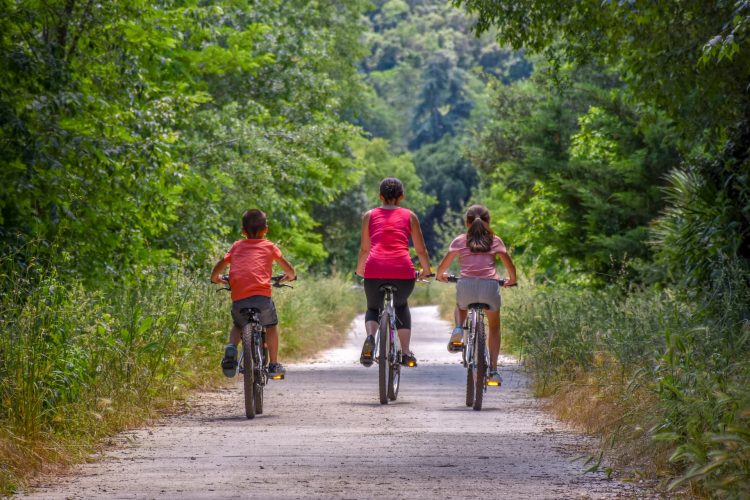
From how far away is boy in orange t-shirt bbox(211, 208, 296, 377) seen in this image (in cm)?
1168

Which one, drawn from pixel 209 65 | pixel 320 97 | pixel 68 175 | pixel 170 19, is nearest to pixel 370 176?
pixel 320 97

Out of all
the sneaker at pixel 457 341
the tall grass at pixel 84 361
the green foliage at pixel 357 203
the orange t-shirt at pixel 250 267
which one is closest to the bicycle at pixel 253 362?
the orange t-shirt at pixel 250 267

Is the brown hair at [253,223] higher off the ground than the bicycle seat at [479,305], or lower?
higher

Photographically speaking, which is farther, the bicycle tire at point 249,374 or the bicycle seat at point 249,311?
the bicycle seat at point 249,311

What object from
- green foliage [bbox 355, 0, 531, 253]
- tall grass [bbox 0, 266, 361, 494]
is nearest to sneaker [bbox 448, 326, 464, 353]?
tall grass [bbox 0, 266, 361, 494]

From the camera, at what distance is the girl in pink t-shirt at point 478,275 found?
12.6 metres

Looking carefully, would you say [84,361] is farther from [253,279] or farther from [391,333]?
[391,333]

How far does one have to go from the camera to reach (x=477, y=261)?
1272 centimetres

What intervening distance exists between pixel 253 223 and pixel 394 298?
1663 millimetres

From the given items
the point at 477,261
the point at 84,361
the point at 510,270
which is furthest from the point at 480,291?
the point at 84,361

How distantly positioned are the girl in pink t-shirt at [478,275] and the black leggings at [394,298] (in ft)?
1.19

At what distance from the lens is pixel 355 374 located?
17.7 meters

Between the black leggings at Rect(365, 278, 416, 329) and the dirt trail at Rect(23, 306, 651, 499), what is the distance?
0.84m

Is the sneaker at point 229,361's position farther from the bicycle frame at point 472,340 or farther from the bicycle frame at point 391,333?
the bicycle frame at point 472,340
